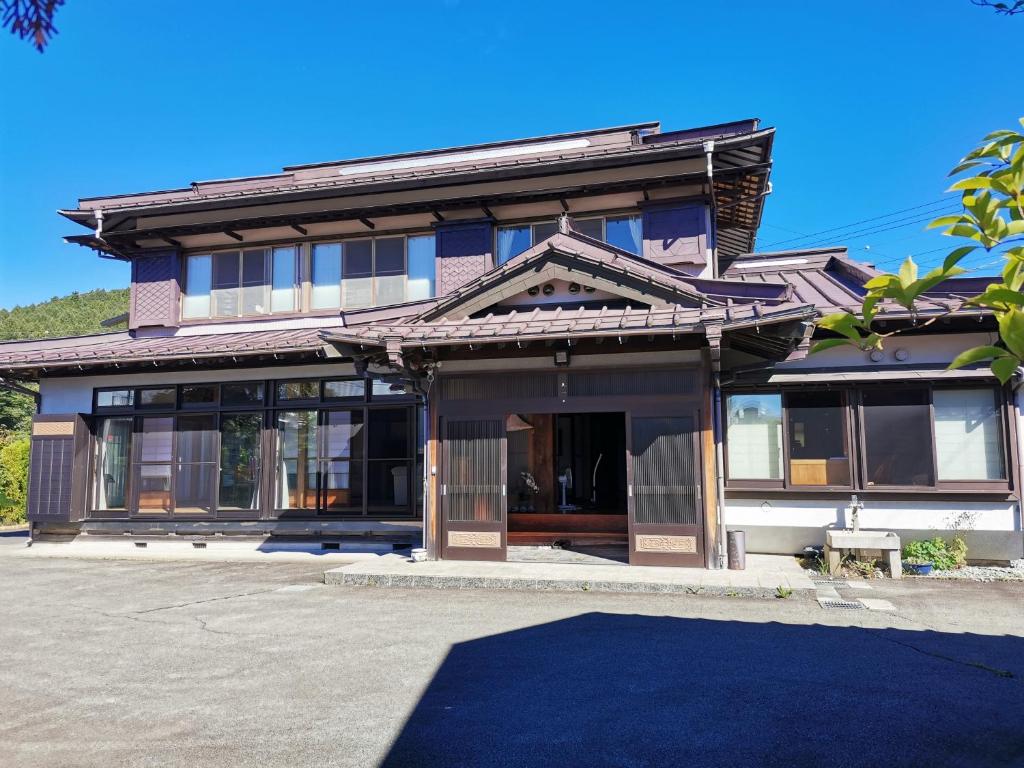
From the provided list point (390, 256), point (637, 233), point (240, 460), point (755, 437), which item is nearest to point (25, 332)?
point (240, 460)

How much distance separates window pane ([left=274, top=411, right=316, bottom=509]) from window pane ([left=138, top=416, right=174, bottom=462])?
7.78 feet

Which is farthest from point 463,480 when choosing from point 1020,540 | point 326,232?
point 1020,540

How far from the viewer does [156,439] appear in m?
13.6

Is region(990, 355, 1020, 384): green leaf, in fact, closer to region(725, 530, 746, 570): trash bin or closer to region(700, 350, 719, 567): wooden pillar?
region(700, 350, 719, 567): wooden pillar

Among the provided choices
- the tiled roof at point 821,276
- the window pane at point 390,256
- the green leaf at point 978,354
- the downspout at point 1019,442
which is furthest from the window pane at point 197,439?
the green leaf at point 978,354

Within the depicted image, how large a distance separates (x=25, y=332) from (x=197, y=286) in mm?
43808

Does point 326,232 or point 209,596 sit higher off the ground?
point 326,232

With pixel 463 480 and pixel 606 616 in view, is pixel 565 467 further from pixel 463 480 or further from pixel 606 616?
pixel 606 616

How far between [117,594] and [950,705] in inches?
358

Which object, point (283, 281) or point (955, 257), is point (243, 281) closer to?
point (283, 281)

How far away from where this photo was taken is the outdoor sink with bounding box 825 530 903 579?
9445mm

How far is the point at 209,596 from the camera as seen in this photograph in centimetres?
876

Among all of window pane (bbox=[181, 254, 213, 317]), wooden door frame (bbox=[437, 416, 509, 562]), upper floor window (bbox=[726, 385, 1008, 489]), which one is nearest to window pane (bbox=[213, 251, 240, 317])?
window pane (bbox=[181, 254, 213, 317])

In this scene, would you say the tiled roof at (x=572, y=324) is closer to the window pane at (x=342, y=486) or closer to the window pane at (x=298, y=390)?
the window pane at (x=298, y=390)
